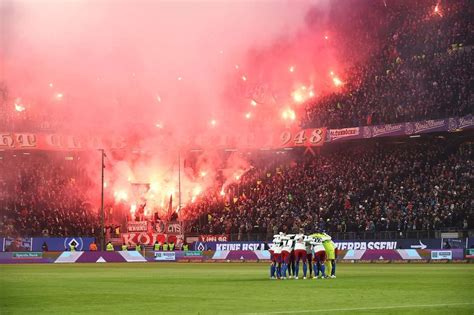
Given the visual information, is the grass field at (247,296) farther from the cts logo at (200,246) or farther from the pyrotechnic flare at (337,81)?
the pyrotechnic flare at (337,81)

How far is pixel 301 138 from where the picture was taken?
80438 millimetres

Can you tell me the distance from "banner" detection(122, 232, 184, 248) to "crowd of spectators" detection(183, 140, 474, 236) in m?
3.01

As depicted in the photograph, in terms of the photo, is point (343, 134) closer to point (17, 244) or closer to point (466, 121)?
point (466, 121)

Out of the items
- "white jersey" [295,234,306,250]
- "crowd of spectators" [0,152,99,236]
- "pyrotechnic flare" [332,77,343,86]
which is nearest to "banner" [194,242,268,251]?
"crowd of spectators" [0,152,99,236]

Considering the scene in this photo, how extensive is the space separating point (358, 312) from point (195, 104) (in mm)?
70691

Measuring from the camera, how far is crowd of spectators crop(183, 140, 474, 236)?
62.4 metres

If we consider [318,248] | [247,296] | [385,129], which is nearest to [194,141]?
[385,129]

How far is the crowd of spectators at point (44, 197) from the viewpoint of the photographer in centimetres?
7850

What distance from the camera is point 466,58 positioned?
69562 millimetres

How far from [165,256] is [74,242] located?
1099 centimetres

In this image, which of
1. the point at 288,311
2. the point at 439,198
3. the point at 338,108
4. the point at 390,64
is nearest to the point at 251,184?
the point at 338,108

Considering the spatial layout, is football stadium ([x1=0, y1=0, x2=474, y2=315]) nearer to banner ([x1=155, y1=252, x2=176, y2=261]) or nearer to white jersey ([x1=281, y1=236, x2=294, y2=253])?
banner ([x1=155, y1=252, x2=176, y2=261])

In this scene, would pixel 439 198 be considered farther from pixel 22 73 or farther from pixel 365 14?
pixel 22 73

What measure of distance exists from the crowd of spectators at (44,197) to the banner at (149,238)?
4.30m
